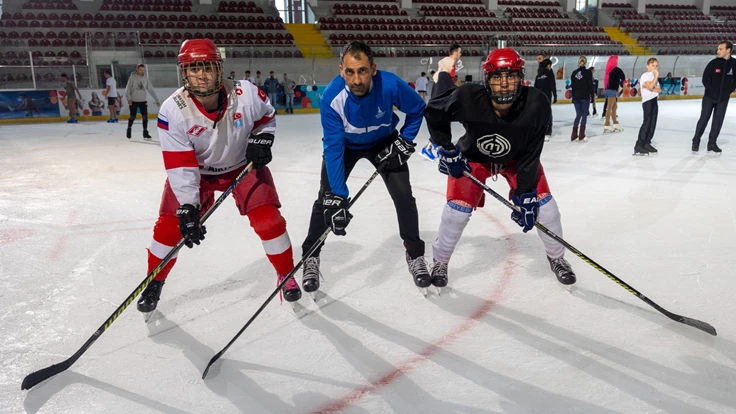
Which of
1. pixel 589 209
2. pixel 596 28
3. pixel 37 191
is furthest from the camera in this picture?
pixel 596 28

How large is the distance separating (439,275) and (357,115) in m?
0.88

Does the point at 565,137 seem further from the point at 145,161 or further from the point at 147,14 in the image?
the point at 147,14

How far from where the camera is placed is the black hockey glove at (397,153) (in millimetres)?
2461

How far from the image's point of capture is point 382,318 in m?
2.32

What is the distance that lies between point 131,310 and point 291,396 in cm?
109

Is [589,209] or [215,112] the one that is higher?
[215,112]

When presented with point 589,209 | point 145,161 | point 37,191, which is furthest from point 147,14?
point 589,209

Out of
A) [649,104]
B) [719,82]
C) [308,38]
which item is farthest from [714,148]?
[308,38]

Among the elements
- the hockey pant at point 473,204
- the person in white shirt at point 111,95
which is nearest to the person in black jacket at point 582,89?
the hockey pant at point 473,204

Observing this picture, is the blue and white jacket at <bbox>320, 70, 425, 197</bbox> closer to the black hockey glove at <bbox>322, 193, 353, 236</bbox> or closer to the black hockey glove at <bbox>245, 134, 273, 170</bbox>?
the black hockey glove at <bbox>322, 193, 353, 236</bbox>

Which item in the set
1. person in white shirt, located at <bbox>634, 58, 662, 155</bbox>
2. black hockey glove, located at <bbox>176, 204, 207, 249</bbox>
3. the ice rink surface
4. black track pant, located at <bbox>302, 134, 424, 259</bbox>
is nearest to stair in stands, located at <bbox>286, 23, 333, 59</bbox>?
person in white shirt, located at <bbox>634, 58, 662, 155</bbox>

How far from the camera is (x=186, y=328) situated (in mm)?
2264

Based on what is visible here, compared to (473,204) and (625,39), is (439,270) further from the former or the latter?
(625,39)

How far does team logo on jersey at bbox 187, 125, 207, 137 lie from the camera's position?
7.04 ft
